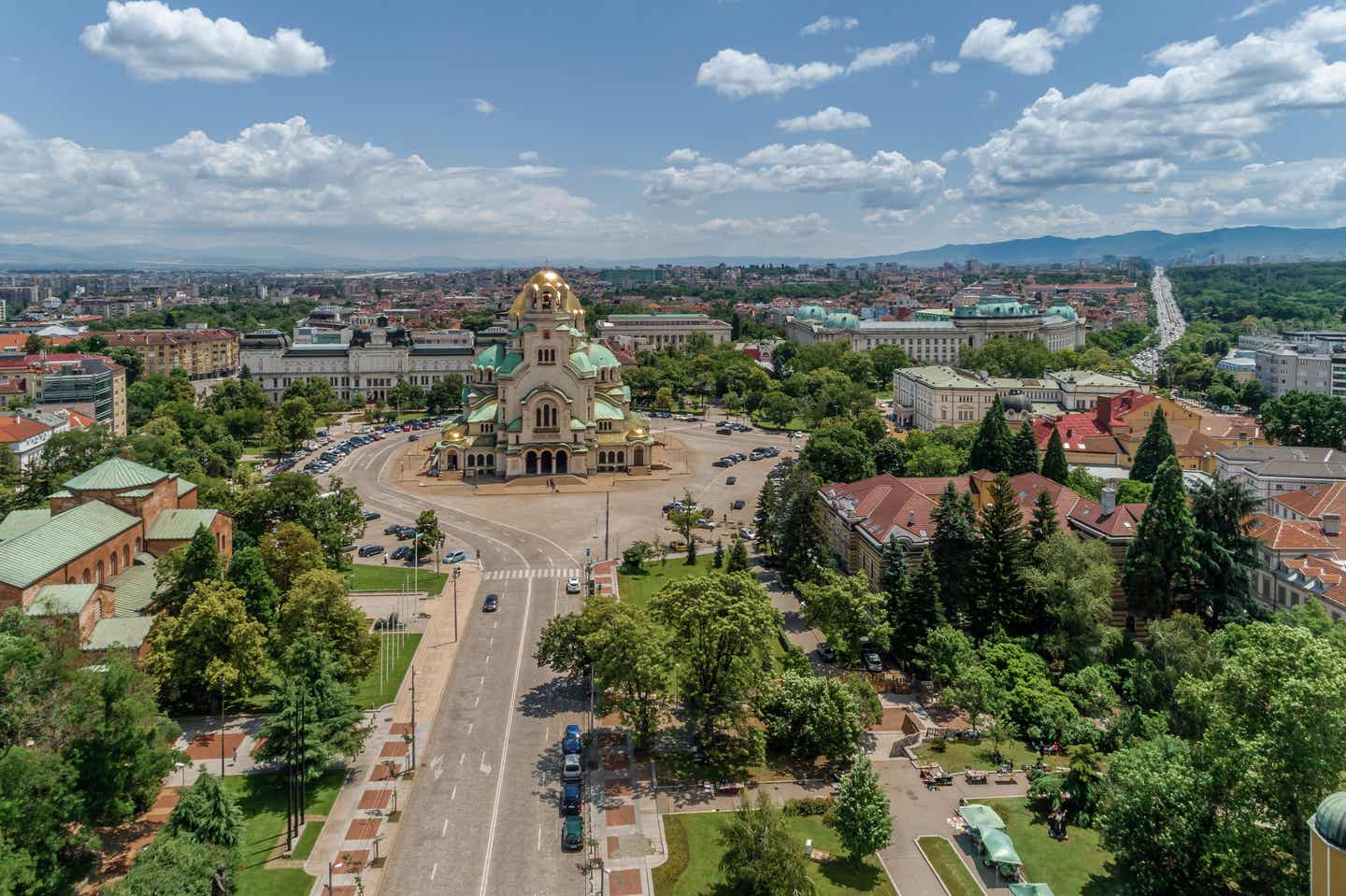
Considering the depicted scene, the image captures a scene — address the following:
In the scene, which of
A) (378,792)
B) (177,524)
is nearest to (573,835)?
(378,792)

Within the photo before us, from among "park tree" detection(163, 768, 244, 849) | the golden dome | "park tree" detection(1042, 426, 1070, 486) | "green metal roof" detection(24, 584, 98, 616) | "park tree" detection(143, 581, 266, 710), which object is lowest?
"park tree" detection(163, 768, 244, 849)

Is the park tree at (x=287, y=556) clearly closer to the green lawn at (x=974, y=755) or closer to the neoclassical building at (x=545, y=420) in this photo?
the green lawn at (x=974, y=755)

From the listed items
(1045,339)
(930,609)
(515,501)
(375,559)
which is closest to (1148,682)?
(930,609)

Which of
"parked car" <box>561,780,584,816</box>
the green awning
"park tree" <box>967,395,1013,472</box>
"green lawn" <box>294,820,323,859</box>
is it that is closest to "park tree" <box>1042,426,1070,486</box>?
"park tree" <box>967,395,1013,472</box>

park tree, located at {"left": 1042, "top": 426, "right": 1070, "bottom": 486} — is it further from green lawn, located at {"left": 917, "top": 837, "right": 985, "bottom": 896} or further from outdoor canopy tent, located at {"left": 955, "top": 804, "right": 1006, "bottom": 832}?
green lawn, located at {"left": 917, "top": 837, "right": 985, "bottom": 896}

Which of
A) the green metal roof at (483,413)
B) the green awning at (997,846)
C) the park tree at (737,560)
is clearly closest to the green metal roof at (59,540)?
the park tree at (737,560)
